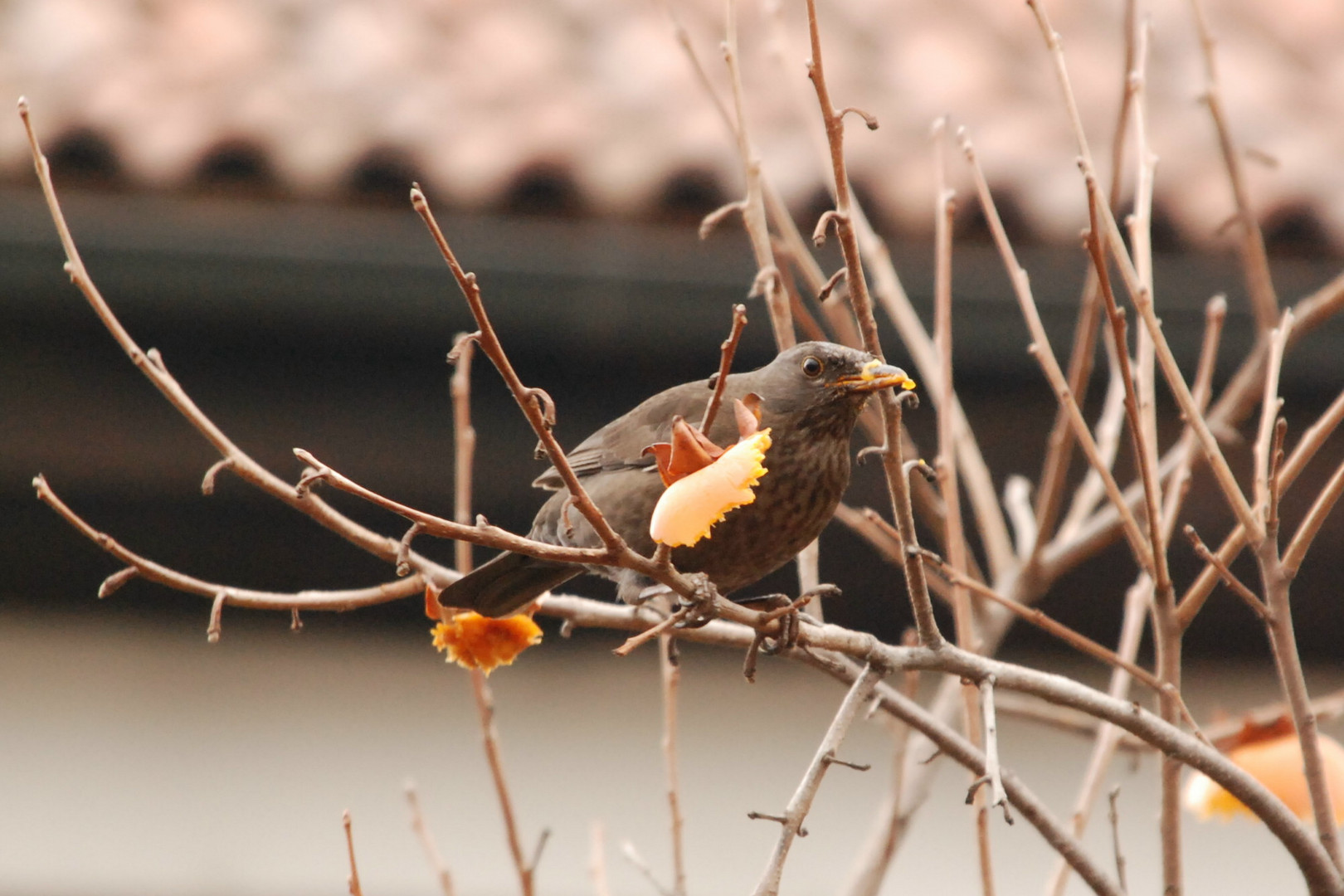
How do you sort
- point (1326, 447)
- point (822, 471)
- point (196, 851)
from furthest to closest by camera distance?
point (196, 851) < point (1326, 447) < point (822, 471)

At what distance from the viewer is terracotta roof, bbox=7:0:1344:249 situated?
343 centimetres

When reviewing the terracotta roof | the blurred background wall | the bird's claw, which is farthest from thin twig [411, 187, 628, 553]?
the blurred background wall

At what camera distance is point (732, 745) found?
468 cm

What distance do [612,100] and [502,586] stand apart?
2187 millimetres

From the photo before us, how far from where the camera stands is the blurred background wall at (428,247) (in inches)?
133

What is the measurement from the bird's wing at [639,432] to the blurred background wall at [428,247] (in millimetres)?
715

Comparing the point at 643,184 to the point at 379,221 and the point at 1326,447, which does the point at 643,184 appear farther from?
the point at 1326,447

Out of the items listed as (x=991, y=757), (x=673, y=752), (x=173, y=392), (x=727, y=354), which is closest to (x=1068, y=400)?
(x=991, y=757)

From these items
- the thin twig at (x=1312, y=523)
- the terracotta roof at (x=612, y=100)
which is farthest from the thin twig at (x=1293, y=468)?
the terracotta roof at (x=612, y=100)

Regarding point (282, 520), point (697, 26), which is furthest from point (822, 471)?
point (697, 26)

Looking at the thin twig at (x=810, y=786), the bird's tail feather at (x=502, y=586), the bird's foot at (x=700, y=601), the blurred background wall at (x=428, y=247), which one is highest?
the blurred background wall at (x=428, y=247)

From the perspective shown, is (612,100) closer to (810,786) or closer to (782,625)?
(782,625)

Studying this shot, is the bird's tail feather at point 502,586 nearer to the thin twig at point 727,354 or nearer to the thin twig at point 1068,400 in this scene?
the thin twig at point 727,354

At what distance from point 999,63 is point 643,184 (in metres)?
1.65
